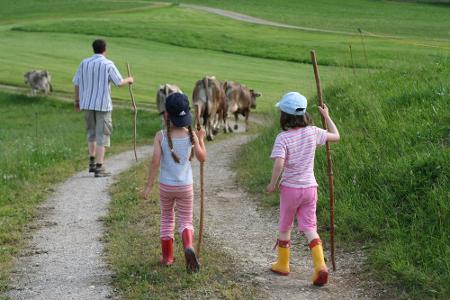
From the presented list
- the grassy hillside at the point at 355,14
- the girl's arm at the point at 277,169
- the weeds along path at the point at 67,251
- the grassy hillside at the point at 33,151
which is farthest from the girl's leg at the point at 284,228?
the grassy hillside at the point at 355,14

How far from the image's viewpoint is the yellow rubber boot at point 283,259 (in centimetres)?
733

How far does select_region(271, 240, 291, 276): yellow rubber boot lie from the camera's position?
733cm

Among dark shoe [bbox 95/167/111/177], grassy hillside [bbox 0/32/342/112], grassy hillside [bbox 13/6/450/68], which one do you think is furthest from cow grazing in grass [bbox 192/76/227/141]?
grassy hillside [bbox 13/6/450/68]

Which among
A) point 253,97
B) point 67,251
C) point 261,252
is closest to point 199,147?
A: point 261,252

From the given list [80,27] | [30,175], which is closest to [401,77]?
[30,175]

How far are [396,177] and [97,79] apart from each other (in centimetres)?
575

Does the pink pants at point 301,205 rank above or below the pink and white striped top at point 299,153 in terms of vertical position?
below

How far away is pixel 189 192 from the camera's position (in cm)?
753

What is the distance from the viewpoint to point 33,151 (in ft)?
47.9

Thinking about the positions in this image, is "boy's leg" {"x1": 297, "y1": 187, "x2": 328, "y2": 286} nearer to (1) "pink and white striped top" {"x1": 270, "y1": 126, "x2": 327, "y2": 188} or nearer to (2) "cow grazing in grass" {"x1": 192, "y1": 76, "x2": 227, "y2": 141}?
(1) "pink and white striped top" {"x1": 270, "y1": 126, "x2": 327, "y2": 188}

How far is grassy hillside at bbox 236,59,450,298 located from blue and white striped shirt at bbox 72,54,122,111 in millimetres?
2544

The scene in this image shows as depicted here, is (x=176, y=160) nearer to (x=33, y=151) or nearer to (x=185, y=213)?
(x=185, y=213)

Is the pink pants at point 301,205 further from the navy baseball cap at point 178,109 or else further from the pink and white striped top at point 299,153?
the navy baseball cap at point 178,109

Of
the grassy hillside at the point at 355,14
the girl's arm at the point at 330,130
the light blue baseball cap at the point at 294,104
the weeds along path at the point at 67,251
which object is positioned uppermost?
the light blue baseball cap at the point at 294,104
